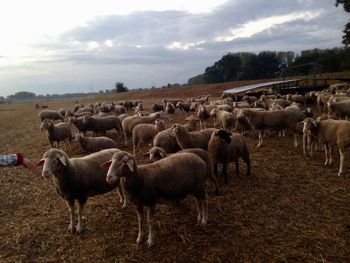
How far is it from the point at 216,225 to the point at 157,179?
5.92ft

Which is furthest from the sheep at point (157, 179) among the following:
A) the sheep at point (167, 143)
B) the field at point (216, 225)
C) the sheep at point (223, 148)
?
the sheep at point (167, 143)

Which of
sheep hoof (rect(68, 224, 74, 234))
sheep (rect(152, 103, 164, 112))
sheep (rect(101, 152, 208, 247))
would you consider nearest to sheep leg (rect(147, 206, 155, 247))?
sheep (rect(101, 152, 208, 247))

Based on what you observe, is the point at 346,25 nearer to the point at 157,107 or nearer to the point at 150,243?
the point at 157,107

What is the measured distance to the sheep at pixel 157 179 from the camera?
6234mm

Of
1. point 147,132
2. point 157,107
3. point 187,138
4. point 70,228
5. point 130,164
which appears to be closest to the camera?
point 130,164

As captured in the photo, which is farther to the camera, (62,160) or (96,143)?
(96,143)

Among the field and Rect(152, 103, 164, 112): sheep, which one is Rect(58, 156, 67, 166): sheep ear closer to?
the field

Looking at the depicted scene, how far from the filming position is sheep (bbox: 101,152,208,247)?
20.5 feet

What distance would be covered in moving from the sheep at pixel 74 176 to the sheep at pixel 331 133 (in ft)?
24.2

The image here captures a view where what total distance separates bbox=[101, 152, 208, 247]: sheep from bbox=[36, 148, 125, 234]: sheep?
92 centimetres

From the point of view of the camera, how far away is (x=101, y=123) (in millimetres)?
17969

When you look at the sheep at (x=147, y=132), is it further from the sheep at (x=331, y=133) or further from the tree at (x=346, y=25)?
the tree at (x=346, y=25)

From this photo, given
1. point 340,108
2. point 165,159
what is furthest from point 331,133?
point 340,108

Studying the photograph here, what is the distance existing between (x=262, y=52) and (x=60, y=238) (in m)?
98.7
